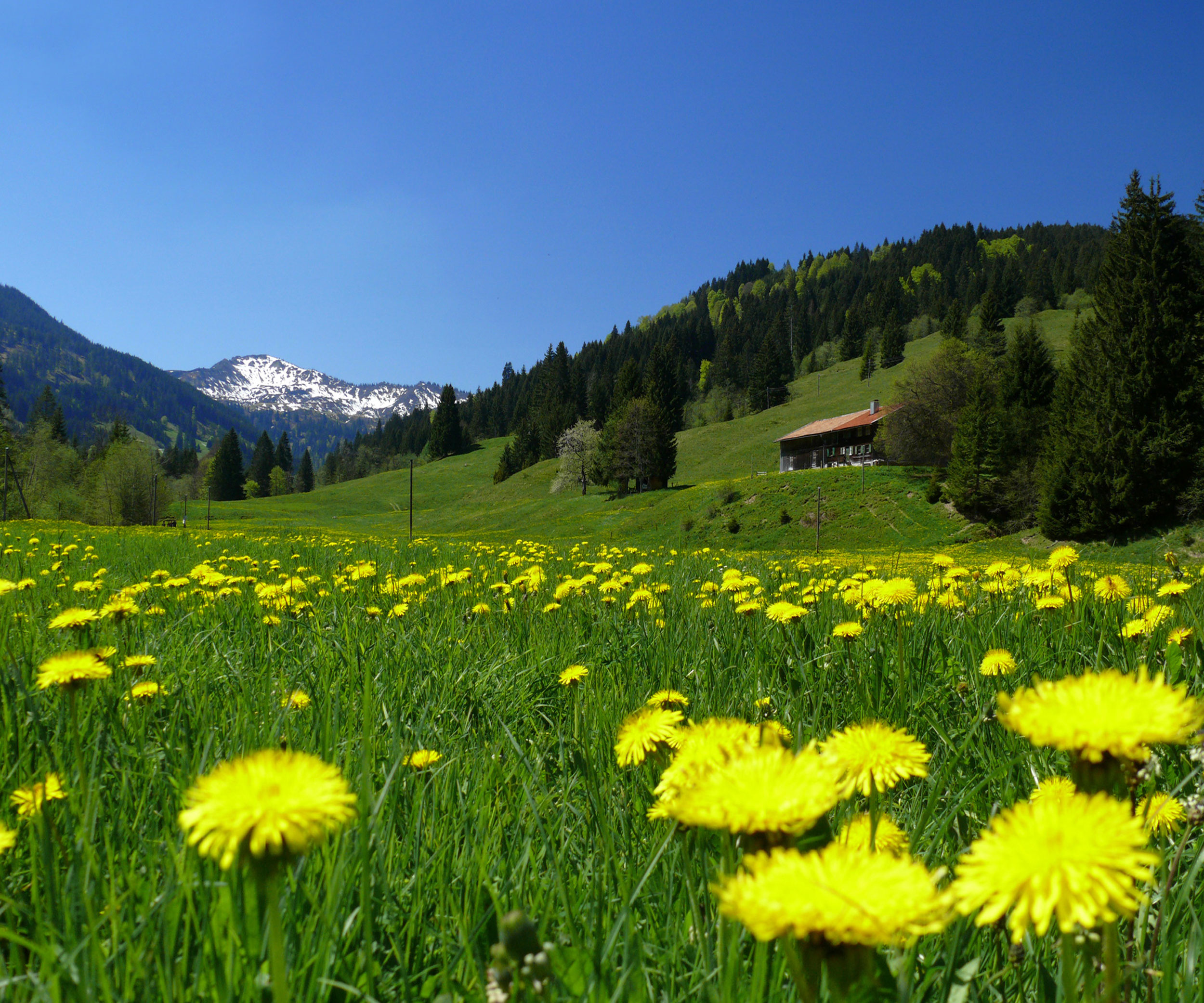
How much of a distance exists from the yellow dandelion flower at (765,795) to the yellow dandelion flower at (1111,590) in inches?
143

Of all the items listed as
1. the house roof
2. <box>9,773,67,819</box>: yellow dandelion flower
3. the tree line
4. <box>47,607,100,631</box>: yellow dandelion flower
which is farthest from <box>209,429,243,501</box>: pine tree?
<box>9,773,67,819</box>: yellow dandelion flower

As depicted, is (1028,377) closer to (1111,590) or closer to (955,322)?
(1111,590)

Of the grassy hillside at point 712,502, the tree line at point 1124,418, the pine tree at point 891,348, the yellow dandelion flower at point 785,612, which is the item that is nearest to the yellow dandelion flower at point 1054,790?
the yellow dandelion flower at point 785,612

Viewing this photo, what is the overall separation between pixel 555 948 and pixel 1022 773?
62.8 inches

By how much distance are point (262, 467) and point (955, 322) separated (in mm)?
113775

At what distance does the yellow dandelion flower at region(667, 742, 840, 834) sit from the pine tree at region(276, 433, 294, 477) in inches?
5434

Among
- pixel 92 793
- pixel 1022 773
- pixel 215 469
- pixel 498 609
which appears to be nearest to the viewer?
pixel 92 793

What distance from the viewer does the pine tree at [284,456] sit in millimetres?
127688

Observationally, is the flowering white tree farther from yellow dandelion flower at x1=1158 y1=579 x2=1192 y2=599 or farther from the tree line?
yellow dandelion flower at x1=1158 y1=579 x2=1192 y2=599

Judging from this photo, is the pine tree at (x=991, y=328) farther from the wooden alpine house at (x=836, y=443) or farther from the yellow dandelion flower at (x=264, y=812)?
the yellow dandelion flower at (x=264, y=812)

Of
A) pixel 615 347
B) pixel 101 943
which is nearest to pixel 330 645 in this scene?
pixel 101 943

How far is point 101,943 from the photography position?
3.34ft

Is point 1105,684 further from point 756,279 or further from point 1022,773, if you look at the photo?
point 756,279

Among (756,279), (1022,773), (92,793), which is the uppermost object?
(756,279)
